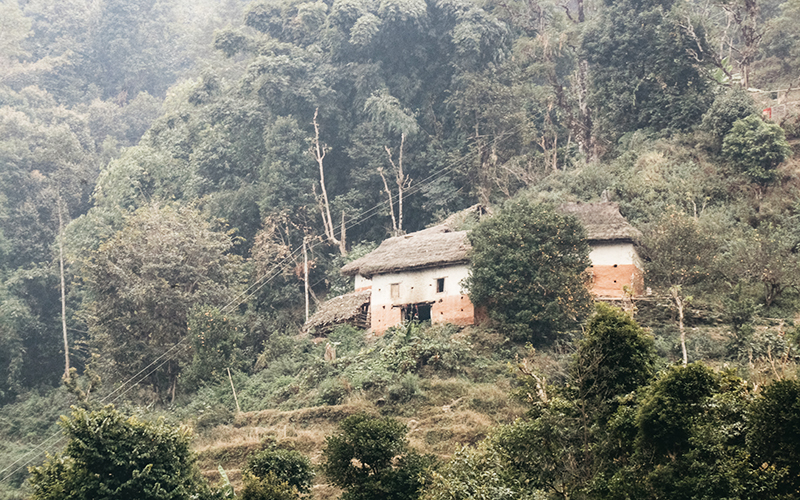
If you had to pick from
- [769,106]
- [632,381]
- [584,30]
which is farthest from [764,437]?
[584,30]

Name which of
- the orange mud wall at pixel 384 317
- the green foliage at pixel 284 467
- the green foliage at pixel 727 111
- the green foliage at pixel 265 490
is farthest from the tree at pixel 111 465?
the green foliage at pixel 727 111

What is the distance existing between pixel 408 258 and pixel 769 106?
1799 centimetres

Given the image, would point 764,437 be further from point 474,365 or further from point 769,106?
point 769,106

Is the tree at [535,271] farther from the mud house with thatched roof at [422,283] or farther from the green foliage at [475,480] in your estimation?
the green foliage at [475,480]

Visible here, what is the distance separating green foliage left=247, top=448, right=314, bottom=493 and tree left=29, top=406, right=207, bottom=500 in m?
1.44

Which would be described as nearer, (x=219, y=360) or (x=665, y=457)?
(x=665, y=457)

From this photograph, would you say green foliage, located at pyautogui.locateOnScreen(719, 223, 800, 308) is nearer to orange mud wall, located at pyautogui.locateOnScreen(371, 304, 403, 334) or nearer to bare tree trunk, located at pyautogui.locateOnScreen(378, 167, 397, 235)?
orange mud wall, located at pyautogui.locateOnScreen(371, 304, 403, 334)

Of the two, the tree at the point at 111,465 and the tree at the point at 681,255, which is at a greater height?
the tree at the point at 681,255

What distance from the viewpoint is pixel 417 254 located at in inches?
1196

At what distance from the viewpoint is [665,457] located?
13211mm

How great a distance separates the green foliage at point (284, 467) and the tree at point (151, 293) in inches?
559

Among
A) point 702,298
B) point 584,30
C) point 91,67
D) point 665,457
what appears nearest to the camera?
point 665,457

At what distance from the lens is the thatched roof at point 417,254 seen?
Result: 29.4 m

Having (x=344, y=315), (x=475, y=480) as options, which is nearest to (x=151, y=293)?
(x=344, y=315)
